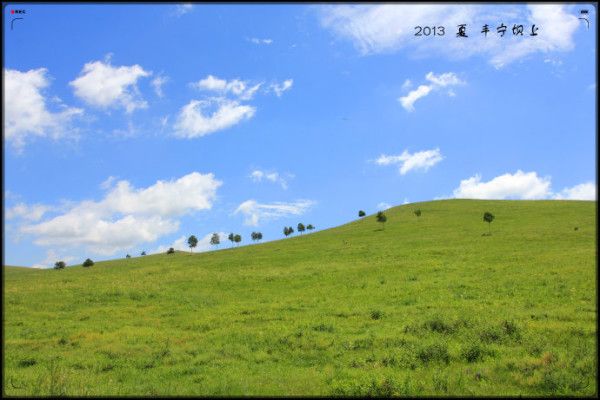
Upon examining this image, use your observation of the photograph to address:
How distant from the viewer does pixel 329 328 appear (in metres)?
24.1

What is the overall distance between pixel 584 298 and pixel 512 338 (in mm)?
11742

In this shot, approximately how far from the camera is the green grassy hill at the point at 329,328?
1532 cm

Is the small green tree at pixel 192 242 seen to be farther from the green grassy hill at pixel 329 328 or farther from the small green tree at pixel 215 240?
the green grassy hill at pixel 329 328

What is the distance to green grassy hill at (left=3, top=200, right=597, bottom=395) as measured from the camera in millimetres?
15320

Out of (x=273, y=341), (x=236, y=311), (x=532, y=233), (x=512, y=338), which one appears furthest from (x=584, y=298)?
(x=532, y=233)

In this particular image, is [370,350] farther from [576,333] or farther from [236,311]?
[236,311]

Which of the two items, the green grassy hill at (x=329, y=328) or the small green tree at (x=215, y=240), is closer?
the green grassy hill at (x=329, y=328)

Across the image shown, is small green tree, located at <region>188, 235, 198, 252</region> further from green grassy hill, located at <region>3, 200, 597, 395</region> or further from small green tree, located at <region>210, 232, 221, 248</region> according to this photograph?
green grassy hill, located at <region>3, 200, 597, 395</region>

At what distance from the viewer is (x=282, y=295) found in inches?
1465

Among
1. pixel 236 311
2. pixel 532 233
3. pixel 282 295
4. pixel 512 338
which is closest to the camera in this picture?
pixel 512 338

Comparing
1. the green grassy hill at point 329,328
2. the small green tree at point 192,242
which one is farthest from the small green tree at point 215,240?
the green grassy hill at point 329,328

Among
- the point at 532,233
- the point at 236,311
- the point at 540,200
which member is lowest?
the point at 236,311

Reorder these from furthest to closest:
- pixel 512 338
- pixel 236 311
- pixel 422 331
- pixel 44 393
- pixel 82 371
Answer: pixel 236 311 → pixel 422 331 → pixel 512 338 → pixel 82 371 → pixel 44 393

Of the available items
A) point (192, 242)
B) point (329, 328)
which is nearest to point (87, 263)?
point (192, 242)
